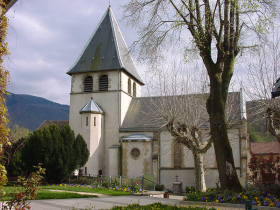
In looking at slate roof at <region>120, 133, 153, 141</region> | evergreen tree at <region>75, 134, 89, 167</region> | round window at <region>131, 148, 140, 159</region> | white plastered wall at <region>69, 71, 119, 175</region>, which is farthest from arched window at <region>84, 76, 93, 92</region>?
round window at <region>131, 148, 140, 159</region>

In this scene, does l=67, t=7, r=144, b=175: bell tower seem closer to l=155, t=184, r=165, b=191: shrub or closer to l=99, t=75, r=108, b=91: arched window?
l=99, t=75, r=108, b=91: arched window

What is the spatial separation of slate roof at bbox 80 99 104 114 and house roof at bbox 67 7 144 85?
334 centimetres

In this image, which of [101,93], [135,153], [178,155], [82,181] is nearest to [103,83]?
[101,93]

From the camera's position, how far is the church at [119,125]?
84.7 feet

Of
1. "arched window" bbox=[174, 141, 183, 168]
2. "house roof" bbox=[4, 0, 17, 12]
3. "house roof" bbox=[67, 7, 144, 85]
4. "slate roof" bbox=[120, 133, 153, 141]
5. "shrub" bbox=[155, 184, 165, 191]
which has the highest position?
"house roof" bbox=[67, 7, 144, 85]

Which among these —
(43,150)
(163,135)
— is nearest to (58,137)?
(43,150)

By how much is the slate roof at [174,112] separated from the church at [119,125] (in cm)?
10

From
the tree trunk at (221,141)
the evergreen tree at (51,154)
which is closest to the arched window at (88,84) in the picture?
the evergreen tree at (51,154)

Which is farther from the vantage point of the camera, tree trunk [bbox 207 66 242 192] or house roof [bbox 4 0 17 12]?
tree trunk [bbox 207 66 242 192]

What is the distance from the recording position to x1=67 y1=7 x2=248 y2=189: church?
84.7ft

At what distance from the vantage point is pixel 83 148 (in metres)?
24.8

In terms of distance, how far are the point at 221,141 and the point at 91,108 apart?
17651 millimetres

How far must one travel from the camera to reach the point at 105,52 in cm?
3039

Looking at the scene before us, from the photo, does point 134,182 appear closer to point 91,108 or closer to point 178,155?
point 178,155
